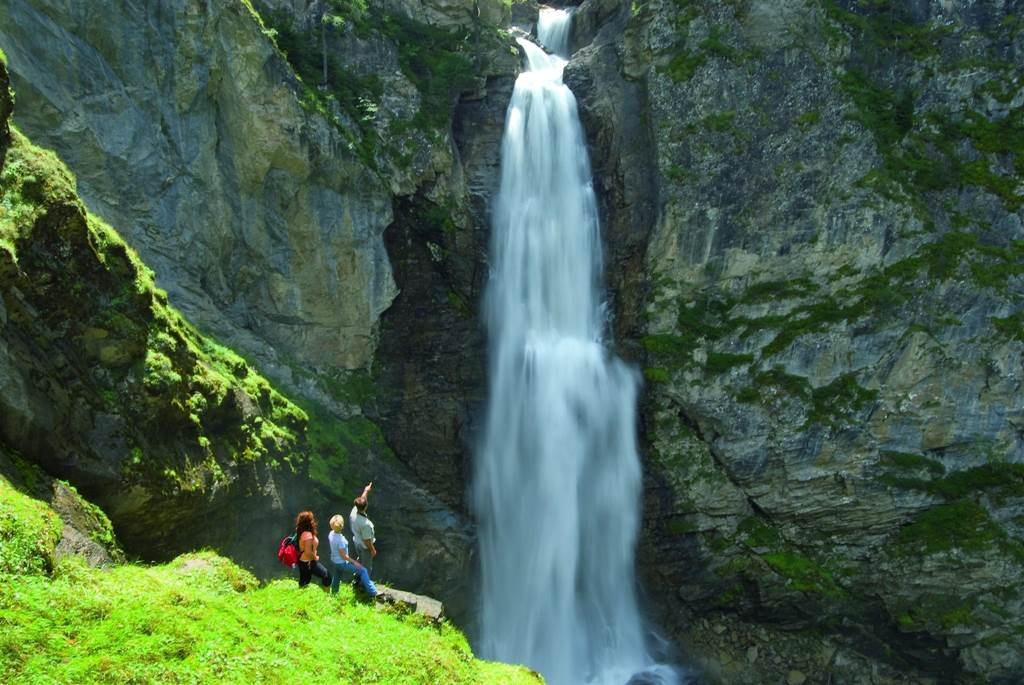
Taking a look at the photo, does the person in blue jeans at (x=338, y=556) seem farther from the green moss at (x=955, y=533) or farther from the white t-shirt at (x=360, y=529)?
the green moss at (x=955, y=533)

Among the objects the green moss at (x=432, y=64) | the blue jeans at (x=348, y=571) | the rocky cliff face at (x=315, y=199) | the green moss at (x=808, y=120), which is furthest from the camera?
the green moss at (x=432, y=64)

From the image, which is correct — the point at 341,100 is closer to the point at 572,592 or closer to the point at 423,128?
the point at 423,128

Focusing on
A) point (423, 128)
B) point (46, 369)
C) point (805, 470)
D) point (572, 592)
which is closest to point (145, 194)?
point (423, 128)

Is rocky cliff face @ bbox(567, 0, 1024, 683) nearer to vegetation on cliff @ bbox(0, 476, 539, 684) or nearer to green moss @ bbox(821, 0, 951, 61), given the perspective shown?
green moss @ bbox(821, 0, 951, 61)

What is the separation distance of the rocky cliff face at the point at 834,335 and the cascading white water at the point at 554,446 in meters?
1.07

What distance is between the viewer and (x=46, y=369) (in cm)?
942

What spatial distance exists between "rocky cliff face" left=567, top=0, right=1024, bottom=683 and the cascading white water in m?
1.07

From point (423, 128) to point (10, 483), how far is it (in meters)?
16.8

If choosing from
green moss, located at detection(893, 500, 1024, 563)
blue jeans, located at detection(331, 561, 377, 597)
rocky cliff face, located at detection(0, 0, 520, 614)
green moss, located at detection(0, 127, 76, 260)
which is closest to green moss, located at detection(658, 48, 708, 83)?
rocky cliff face, located at detection(0, 0, 520, 614)

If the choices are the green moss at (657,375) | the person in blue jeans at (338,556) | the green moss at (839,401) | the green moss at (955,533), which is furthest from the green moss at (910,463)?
the person in blue jeans at (338,556)

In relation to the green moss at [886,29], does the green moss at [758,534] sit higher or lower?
lower

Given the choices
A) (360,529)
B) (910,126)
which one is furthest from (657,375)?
(360,529)

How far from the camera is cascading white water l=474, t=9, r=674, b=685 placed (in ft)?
65.1

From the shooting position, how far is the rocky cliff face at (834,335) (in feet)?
63.9
